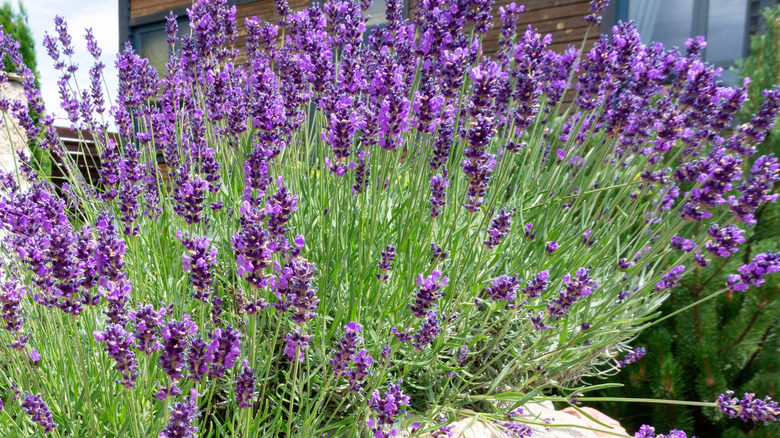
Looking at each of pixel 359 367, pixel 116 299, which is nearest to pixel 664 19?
pixel 359 367

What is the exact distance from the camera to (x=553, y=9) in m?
7.20

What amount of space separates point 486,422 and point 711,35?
623cm

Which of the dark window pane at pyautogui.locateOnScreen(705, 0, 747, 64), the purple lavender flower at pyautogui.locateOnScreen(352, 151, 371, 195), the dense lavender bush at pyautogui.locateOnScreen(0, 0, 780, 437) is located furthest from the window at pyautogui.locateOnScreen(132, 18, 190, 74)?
the purple lavender flower at pyautogui.locateOnScreen(352, 151, 371, 195)

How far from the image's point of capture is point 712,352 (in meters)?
3.02

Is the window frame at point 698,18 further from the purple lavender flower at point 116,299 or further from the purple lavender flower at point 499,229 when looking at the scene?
the purple lavender flower at point 116,299

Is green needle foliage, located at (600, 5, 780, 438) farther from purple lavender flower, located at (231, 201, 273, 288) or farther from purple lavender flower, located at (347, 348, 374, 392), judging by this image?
purple lavender flower, located at (231, 201, 273, 288)

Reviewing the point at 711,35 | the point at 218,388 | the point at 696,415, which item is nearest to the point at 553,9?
the point at 711,35

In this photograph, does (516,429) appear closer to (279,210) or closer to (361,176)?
(361,176)

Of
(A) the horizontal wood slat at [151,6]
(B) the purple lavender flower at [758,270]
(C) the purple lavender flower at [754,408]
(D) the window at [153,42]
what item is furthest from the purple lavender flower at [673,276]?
(D) the window at [153,42]

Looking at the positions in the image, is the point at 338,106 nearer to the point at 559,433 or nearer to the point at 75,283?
the point at 75,283

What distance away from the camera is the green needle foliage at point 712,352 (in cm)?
298

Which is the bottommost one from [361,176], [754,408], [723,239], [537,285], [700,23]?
[754,408]

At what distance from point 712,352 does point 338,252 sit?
7.96 ft

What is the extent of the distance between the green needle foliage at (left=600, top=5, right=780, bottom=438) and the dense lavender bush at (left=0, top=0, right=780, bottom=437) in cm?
32
